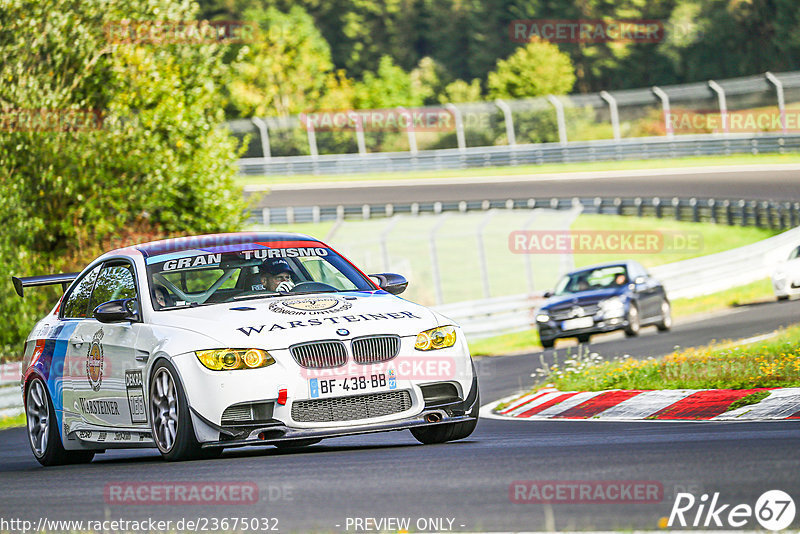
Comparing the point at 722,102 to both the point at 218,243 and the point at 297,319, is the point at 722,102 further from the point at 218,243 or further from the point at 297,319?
the point at 297,319

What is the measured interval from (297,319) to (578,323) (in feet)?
43.6

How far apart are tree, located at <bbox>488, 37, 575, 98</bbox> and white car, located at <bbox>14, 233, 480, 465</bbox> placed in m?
62.8

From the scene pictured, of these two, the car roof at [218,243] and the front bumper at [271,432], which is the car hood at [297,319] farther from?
the car roof at [218,243]

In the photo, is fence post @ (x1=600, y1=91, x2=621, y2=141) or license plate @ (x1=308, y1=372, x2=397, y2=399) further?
fence post @ (x1=600, y1=91, x2=621, y2=141)

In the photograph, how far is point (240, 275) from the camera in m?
9.62

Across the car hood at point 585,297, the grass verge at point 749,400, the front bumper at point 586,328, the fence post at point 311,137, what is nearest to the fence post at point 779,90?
the fence post at point 311,137

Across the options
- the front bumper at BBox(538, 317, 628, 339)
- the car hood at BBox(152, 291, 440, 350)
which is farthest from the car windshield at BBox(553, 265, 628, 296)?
the car hood at BBox(152, 291, 440, 350)

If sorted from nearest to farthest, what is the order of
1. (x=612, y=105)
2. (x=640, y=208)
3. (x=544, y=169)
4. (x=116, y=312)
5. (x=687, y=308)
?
(x=116, y=312) < (x=687, y=308) < (x=640, y=208) < (x=612, y=105) < (x=544, y=169)

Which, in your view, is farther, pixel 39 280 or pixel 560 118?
pixel 560 118

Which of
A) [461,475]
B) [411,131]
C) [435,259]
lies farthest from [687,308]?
[411,131]

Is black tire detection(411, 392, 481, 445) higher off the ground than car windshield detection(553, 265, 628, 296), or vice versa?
black tire detection(411, 392, 481, 445)

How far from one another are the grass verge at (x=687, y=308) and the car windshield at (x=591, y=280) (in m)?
1.45

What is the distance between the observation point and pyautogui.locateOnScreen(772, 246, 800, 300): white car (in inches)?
954

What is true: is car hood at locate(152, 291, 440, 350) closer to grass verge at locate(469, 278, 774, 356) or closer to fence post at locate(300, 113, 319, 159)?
grass verge at locate(469, 278, 774, 356)
